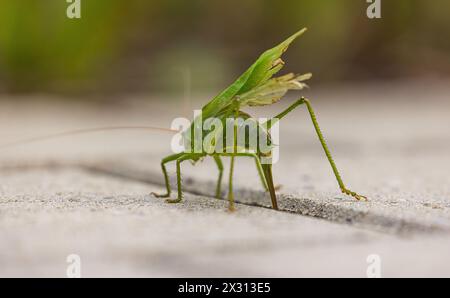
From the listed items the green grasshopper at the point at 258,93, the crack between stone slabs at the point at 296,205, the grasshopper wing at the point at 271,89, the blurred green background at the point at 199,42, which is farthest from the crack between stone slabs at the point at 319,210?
the blurred green background at the point at 199,42

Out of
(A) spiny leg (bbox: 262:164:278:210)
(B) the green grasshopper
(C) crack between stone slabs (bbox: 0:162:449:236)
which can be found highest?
(B) the green grasshopper

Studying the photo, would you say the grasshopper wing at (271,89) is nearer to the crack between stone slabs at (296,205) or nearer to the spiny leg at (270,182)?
the spiny leg at (270,182)

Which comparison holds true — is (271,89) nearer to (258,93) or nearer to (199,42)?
(258,93)

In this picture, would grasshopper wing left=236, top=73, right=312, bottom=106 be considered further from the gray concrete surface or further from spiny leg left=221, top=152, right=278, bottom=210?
the gray concrete surface

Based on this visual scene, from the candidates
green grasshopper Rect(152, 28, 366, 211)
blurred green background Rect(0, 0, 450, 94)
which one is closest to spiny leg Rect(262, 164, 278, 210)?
green grasshopper Rect(152, 28, 366, 211)

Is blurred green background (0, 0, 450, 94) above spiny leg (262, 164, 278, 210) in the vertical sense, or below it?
above

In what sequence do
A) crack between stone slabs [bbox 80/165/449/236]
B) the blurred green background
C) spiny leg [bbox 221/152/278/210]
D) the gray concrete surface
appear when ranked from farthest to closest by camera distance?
the blurred green background
spiny leg [bbox 221/152/278/210]
crack between stone slabs [bbox 80/165/449/236]
the gray concrete surface
